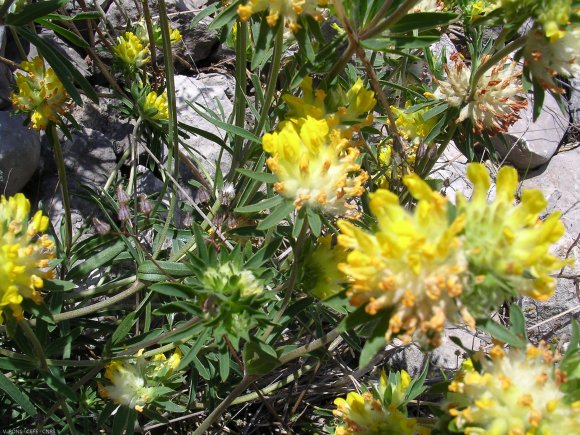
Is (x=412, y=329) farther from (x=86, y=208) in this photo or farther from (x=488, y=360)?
(x=86, y=208)

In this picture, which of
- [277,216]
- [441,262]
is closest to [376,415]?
[277,216]

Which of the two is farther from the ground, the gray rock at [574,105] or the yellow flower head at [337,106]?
the yellow flower head at [337,106]

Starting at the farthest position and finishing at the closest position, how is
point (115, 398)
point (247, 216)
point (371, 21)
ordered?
1. point (247, 216)
2. point (115, 398)
3. point (371, 21)

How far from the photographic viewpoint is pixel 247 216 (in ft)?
11.2

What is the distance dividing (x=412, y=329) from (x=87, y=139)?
12.8ft

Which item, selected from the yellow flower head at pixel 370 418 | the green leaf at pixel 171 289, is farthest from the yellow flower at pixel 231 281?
the yellow flower head at pixel 370 418

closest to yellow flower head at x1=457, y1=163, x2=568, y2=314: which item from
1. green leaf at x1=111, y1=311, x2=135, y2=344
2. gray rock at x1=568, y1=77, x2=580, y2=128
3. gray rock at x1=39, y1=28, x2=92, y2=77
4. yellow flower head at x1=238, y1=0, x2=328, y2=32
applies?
yellow flower head at x1=238, y1=0, x2=328, y2=32

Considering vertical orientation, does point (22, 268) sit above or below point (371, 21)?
below

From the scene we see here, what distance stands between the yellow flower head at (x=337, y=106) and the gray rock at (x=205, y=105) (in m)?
2.58

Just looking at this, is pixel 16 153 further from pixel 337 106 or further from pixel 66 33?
pixel 337 106

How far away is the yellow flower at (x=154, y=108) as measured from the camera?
4352 mm

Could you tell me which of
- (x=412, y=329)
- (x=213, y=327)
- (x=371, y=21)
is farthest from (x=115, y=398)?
(x=371, y=21)

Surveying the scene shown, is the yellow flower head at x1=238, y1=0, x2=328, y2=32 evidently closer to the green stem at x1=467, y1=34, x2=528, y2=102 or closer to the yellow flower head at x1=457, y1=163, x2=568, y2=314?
the green stem at x1=467, y1=34, x2=528, y2=102

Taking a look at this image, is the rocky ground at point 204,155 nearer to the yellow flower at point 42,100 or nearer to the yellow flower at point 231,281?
the yellow flower at point 42,100
